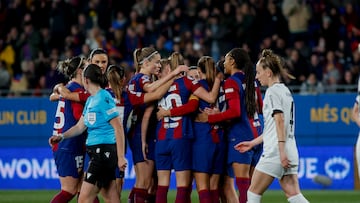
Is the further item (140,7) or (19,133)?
(140,7)

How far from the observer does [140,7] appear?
26031mm

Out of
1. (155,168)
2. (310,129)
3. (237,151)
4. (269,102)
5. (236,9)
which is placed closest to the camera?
(269,102)

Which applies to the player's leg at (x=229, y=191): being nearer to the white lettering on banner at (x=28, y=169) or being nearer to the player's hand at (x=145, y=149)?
the player's hand at (x=145, y=149)

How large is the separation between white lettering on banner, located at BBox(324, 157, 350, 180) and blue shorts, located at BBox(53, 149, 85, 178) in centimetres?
942

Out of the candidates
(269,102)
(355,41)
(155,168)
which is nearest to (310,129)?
(355,41)

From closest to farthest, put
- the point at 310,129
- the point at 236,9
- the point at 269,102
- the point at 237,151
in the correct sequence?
the point at 269,102, the point at 237,151, the point at 310,129, the point at 236,9

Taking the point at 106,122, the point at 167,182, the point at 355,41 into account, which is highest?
the point at 355,41

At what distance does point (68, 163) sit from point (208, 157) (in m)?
1.77

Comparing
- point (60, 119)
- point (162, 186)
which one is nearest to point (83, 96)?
point (60, 119)

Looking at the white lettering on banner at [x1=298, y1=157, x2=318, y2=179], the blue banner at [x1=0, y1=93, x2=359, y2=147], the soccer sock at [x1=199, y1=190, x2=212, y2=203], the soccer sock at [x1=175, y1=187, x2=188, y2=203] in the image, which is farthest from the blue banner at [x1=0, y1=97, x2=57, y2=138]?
the soccer sock at [x1=199, y1=190, x2=212, y2=203]

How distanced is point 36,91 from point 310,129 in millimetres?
6265

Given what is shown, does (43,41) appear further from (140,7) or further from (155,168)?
(155,168)

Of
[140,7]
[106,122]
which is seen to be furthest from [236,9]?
[106,122]

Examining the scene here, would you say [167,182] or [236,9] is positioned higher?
[236,9]
